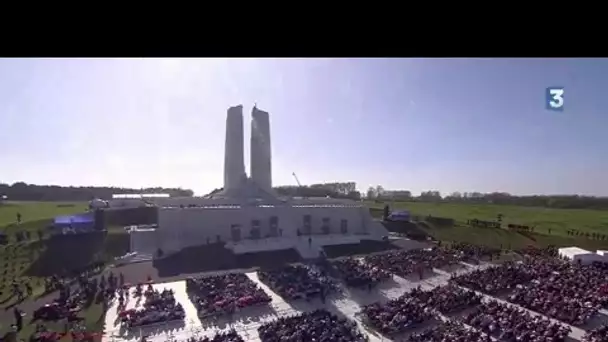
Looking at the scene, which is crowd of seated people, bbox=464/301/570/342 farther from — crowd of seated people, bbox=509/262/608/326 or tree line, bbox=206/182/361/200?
tree line, bbox=206/182/361/200

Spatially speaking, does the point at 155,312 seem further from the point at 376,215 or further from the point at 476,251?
the point at 376,215

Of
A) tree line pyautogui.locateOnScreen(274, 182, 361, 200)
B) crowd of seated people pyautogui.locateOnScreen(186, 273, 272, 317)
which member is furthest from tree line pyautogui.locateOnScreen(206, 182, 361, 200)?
crowd of seated people pyautogui.locateOnScreen(186, 273, 272, 317)

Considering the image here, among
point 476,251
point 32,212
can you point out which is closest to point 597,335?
point 476,251
